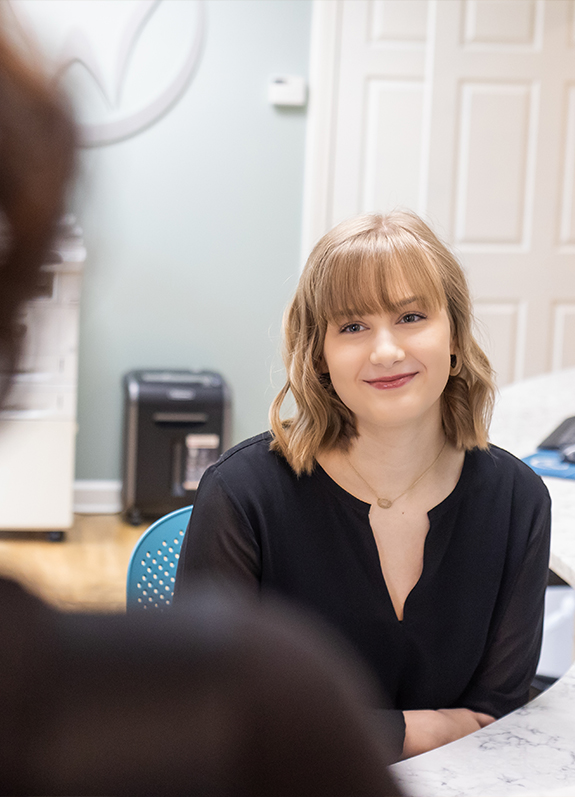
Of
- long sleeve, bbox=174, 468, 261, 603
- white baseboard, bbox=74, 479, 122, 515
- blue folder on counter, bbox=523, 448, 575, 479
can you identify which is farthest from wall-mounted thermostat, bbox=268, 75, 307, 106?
long sleeve, bbox=174, 468, 261, 603

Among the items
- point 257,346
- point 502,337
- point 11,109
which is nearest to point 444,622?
point 11,109

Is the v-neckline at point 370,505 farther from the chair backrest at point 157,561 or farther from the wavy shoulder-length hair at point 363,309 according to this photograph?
the chair backrest at point 157,561

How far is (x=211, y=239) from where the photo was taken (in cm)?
412

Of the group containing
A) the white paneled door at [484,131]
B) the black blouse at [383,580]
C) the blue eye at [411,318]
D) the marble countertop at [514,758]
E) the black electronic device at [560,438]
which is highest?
the white paneled door at [484,131]

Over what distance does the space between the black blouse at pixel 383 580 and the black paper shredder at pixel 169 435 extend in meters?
2.60

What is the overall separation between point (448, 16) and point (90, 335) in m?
1.98

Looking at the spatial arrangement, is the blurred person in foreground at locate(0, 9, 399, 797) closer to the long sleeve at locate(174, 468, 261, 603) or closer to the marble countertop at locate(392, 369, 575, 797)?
the marble countertop at locate(392, 369, 575, 797)

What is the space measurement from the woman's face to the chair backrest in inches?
15.3

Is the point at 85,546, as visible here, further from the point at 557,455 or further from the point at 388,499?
the point at 388,499

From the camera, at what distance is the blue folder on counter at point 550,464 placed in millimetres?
1787

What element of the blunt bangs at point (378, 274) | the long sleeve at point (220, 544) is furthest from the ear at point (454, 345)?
the long sleeve at point (220, 544)

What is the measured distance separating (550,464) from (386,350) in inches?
28.8

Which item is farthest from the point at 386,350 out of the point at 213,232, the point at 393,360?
the point at 213,232

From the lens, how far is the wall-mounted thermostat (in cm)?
399
